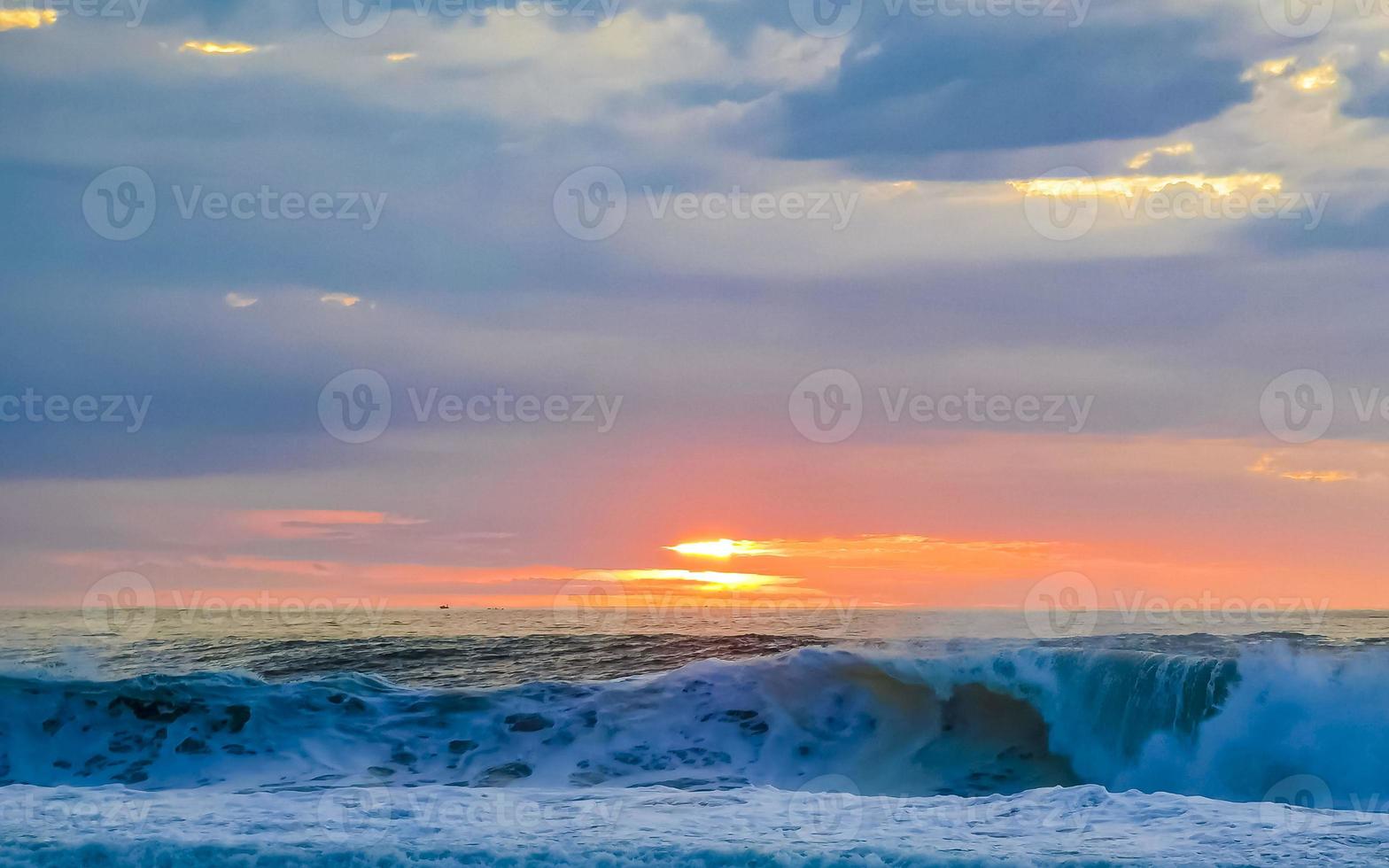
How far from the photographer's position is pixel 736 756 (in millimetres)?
18750

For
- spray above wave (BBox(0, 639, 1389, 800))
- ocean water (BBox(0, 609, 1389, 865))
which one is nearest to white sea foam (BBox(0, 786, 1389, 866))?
ocean water (BBox(0, 609, 1389, 865))

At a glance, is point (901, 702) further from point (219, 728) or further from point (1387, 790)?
point (219, 728)

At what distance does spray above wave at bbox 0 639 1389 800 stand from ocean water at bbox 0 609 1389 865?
0.16ft

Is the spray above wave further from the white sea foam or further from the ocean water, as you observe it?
the white sea foam

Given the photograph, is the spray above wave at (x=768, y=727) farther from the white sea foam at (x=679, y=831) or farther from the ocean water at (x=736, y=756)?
the white sea foam at (x=679, y=831)

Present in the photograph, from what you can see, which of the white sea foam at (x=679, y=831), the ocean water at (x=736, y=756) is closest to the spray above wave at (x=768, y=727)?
the ocean water at (x=736, y=756)

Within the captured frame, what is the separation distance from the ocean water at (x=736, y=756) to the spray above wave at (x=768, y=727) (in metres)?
0.05

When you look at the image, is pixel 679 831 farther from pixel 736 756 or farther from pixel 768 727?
pixel 768 727

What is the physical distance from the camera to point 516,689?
70.2 ft

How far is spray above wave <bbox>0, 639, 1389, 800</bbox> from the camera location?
58.4 feet

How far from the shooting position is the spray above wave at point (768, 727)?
1780cm

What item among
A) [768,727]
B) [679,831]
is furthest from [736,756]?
[679,831]

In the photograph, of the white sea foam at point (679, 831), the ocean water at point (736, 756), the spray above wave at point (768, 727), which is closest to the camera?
the white sea foam at point (679, 831)

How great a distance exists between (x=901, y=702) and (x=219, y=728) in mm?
11528
